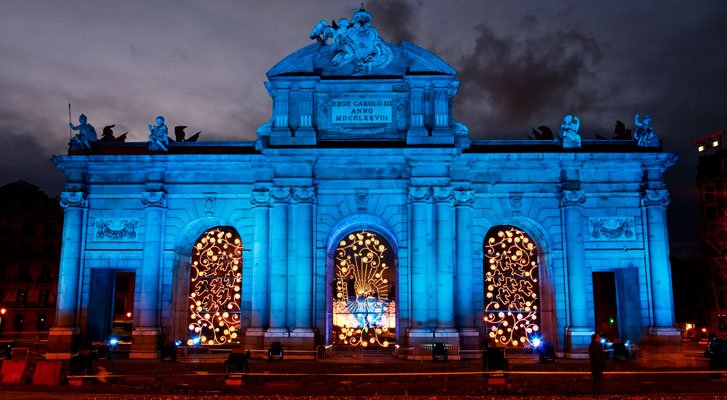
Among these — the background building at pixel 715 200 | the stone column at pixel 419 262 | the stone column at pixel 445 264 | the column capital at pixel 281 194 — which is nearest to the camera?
the stone column at pixel 445 264

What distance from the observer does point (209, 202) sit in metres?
32.7

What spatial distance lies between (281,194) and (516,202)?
1199cm

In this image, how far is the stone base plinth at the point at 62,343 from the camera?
100ft

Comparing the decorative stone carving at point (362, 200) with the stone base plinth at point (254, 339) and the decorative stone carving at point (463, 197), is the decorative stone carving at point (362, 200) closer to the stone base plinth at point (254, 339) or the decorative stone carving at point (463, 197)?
the decorative stone carving at point (463, 197)

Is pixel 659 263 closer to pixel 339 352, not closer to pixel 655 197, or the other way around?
pixel 655 197

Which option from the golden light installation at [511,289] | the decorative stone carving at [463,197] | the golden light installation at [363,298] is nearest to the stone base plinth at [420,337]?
the golden light installation at [363,298]

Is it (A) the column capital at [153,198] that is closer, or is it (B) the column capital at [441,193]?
(B) the column capital at [441,193]

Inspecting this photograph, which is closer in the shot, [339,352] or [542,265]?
[339,352]

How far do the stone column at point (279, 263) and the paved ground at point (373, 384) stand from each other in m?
4.23

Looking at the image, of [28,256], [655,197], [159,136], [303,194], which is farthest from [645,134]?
[28,256]

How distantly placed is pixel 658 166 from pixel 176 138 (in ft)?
83.9

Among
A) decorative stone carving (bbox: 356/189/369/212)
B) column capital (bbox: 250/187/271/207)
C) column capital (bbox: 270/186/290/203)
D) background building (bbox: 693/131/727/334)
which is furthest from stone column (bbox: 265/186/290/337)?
background building (bbox: 693/131/727/334)

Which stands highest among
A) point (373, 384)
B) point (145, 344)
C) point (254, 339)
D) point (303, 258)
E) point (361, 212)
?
point (361, 212)

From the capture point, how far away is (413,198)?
30469mm
